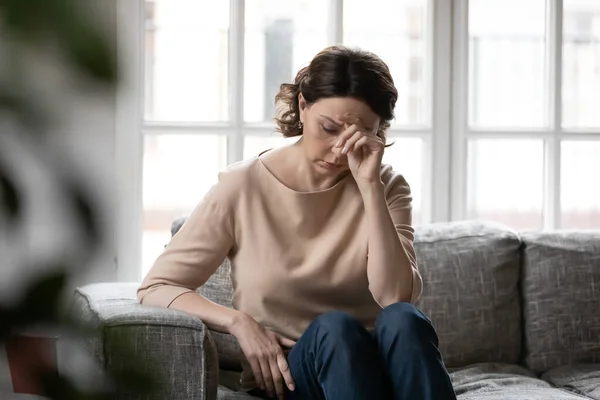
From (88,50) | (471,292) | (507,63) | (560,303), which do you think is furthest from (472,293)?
(88,50)

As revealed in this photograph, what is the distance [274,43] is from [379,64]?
102 centimetres

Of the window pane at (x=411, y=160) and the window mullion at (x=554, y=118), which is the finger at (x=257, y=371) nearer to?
the window pane at (x=411, y=160)

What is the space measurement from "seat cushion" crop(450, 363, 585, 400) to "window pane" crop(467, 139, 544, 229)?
0.82 meters

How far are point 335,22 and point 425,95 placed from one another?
1.35 ft

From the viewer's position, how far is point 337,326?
1.76 m

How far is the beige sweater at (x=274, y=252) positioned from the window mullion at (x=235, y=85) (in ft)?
2.83

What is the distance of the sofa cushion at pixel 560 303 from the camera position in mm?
2562

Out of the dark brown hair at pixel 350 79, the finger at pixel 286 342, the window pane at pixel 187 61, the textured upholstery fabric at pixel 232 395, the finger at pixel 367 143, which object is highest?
the window pane at pixel 187 61

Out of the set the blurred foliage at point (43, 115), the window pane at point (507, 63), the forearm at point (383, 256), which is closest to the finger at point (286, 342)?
the forearm at point (383, 256)

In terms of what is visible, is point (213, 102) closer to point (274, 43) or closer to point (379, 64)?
point (274, 43)

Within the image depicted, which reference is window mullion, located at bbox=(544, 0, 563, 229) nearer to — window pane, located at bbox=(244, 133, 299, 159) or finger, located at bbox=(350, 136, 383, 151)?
window pane, located at bbox=(244, 133, 299, 159)

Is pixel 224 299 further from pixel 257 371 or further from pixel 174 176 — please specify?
pixel 174 176

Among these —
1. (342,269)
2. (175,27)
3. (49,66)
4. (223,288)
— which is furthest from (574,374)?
(49,66)

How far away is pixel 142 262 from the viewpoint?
3006mm
